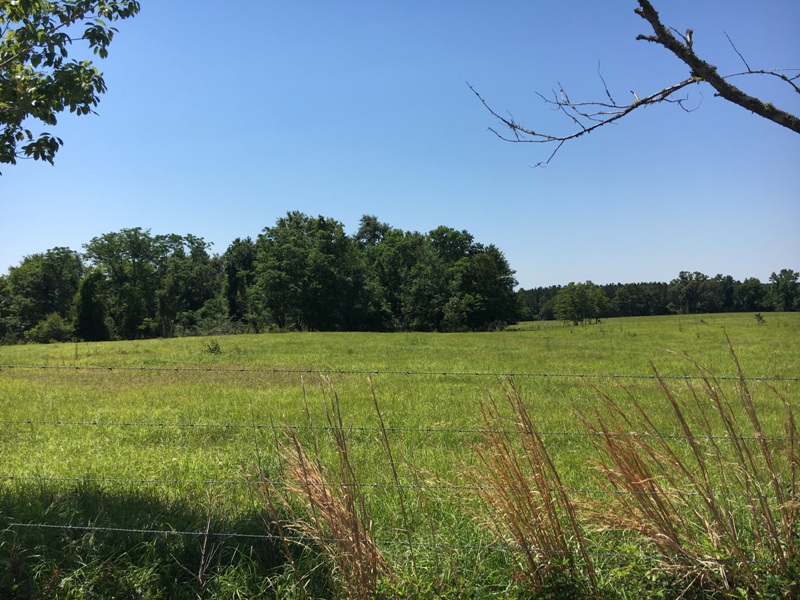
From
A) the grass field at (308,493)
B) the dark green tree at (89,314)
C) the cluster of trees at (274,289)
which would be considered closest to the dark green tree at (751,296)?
the cluster of trees at (274,289)

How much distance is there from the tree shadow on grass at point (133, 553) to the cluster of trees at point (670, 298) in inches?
2595

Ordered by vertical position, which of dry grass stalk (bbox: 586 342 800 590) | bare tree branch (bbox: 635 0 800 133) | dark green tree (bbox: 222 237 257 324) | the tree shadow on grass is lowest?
the tree shadow on grass

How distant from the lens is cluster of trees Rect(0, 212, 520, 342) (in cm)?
5728

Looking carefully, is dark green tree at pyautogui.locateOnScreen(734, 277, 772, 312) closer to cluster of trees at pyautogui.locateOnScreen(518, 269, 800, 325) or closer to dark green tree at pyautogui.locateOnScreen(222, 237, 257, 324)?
cluster of trees at pyautogui.locateOnScreen(518, 269, 800, 325)

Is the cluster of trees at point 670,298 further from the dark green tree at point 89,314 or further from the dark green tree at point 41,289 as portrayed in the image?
the dark green tree at point 41,289

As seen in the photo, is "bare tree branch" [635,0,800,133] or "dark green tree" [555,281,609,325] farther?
"dark green tree" [555,281,609,325]

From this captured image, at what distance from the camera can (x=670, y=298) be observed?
9638cm

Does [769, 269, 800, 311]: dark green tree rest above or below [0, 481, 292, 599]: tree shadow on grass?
above

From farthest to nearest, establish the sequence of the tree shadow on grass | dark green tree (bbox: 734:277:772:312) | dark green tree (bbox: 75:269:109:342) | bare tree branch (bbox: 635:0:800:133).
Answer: dark green tree (bbox: 734:277:772:312)
dark green tree (bbox: 75:269:109:342)
the tree shadow on grass
bare tree branch (bbox: 635:0:800:133)

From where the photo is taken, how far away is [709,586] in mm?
2850

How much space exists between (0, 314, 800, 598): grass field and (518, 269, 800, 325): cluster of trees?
57.9m

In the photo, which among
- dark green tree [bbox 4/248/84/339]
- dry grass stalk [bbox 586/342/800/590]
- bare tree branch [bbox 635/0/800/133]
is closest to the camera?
bare tree branch [bbox 635/0/800/133]

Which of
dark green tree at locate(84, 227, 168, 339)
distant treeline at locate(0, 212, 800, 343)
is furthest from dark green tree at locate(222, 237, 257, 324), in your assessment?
dark green tree at locate(84, 227, 168, 339)

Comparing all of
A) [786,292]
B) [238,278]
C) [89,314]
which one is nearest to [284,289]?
[238,278]
